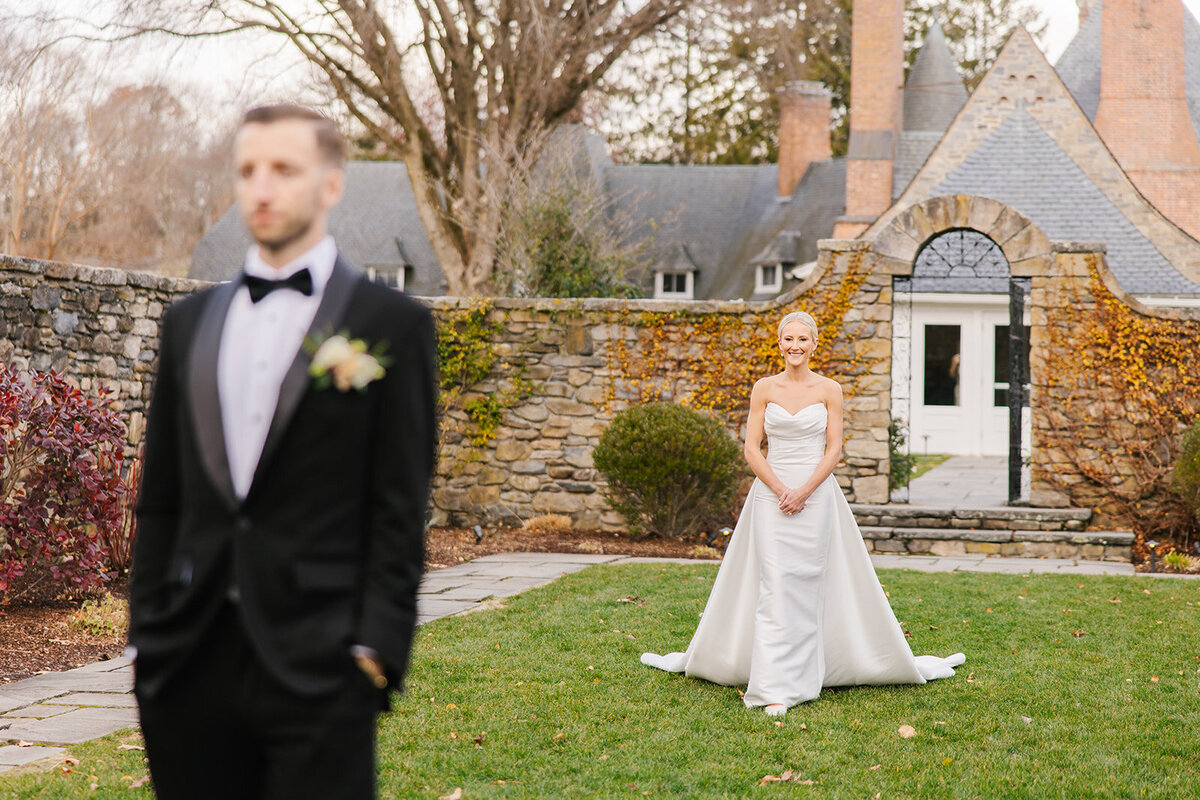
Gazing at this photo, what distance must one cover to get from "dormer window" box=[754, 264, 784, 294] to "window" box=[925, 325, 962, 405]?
4406 millimetres

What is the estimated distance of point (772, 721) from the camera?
5.26 meters

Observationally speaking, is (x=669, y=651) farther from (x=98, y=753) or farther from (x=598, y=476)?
(x=598, y=476)

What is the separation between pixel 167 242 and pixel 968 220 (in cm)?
2855

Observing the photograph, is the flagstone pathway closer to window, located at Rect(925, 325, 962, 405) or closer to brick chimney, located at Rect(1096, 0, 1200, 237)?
window, located at Rect(925, 325, 962, 405)

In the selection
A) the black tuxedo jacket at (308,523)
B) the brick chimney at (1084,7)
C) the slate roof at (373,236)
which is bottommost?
the black tuxedo jacket at (308,523)

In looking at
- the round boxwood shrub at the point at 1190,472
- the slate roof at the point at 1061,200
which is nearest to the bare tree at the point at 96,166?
the slate roof at the point at 1061,200

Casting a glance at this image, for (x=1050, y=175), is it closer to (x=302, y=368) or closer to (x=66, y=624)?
(x=66, y=624)

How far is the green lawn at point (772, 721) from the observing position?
14.5 ft

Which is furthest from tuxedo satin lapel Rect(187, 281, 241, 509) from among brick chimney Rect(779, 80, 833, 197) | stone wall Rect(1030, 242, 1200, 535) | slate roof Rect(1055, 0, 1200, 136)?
brick chimney Rect(779, 80, 833, 197)

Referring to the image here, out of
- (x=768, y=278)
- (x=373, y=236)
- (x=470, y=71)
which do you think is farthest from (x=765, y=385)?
(x=373, y=236)

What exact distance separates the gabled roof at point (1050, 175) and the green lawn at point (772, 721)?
1240 centimetres

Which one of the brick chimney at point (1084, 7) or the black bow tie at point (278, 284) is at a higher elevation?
the brick chimney at point (1084, 7)

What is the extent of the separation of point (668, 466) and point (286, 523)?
30.1 feet

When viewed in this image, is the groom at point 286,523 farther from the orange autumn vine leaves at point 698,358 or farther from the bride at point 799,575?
the orange autumn vine leaves at point 698,358
